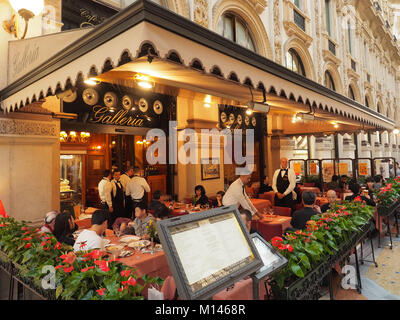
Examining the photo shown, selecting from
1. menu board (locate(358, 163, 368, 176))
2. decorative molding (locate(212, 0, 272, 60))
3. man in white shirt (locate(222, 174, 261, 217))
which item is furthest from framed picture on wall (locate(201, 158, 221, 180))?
menu board (locate(358, 163, 368, 176))

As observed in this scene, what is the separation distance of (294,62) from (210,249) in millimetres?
14240

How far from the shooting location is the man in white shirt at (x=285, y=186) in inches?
285

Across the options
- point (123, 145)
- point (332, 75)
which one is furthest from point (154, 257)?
point (332, 75)

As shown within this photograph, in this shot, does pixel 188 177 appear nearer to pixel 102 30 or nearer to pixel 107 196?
pixel 107 196

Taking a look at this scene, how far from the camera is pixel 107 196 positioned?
706 cm

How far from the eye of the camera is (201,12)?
8.12 m

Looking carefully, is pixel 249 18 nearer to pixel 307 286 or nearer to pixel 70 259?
pixel 307 286

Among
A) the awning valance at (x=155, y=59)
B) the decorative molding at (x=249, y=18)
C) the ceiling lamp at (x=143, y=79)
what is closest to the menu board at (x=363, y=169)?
the decorative molding at (x=249, y=18)

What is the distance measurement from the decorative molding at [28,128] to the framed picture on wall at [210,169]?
541 centimetres

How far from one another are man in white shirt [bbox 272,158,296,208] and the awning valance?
9.94 ft

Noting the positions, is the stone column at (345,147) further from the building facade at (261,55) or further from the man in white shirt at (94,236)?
the man in white shirt at (94,236)

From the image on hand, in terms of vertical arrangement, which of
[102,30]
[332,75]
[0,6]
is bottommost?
[102,30]

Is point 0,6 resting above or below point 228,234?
above
